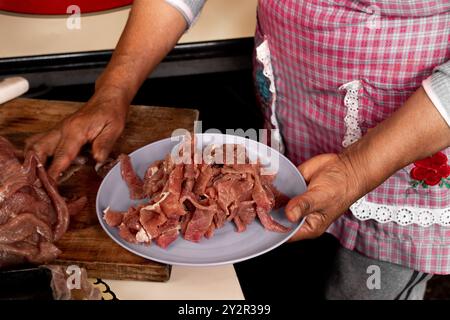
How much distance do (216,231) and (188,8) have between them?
80 cm

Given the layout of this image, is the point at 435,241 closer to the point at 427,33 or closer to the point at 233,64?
the point at 427,33

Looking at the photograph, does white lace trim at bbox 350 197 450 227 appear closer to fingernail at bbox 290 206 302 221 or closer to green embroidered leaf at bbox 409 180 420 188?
green embroidered leaf at bbox 409 180 420 188

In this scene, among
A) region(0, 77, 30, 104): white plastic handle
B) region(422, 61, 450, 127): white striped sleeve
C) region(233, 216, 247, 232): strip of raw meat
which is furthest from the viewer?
region(0, 77, 30, 104): white plastic handle

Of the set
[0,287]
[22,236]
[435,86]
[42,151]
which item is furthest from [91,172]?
[435,86]

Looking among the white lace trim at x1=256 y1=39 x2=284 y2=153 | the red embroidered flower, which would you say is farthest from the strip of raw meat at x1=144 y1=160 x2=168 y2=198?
the red embroidered flower

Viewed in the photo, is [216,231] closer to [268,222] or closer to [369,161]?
[268,222]

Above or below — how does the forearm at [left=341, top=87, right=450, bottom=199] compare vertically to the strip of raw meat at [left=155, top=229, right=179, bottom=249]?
above

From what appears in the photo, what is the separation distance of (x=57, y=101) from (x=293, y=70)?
2.72 feet

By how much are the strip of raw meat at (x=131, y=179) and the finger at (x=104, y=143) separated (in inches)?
3.6

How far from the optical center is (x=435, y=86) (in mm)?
1402

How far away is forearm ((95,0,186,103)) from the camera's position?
1.88 meters

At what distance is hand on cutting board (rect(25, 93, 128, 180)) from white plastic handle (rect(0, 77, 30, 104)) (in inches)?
13.4

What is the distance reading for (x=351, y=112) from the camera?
67.2 inches

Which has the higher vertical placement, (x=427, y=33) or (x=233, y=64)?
(x=427, y=33)
